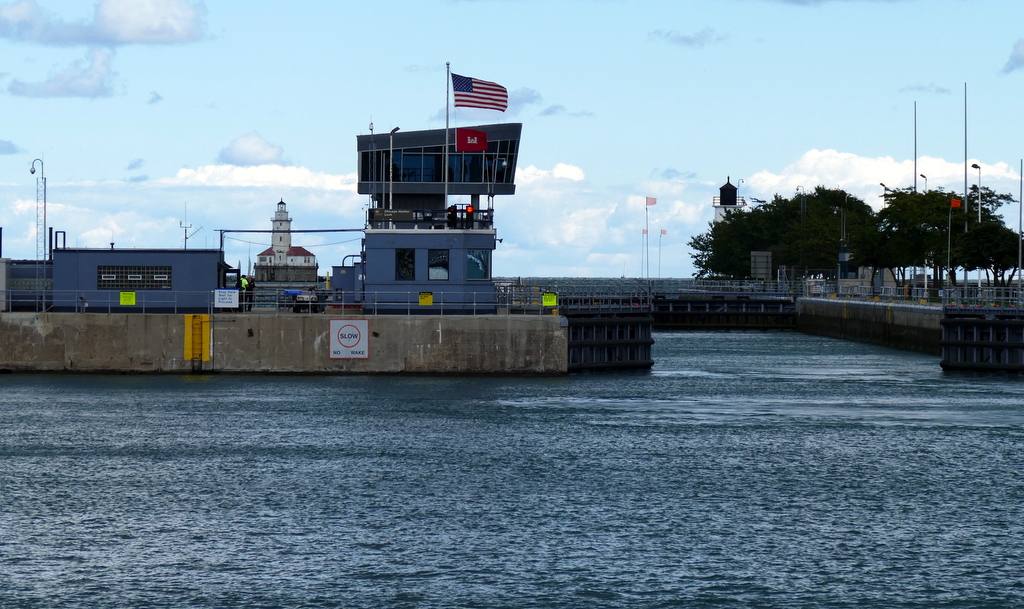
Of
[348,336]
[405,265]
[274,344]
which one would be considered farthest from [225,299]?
[405,265]

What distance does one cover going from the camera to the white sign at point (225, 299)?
4212 centimetres

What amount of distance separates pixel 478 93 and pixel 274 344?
11800 millimetres

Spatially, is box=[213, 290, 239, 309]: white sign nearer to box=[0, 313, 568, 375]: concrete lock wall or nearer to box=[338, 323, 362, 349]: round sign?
box=[0, 313, 568, 375]: concrete lock wall

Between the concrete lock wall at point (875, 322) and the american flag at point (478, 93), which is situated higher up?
the american flag at point (478, 93)

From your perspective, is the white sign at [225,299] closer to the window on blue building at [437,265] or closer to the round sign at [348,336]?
the round sign at [348,336]

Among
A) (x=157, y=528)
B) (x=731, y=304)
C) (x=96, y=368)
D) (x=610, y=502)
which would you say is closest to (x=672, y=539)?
(x=610, y=502)

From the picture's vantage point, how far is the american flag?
4541 centimetres

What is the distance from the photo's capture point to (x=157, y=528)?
2128 centimetres

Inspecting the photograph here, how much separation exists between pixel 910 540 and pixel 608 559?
5186 millimetres

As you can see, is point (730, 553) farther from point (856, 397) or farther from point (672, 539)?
point (856, 397)

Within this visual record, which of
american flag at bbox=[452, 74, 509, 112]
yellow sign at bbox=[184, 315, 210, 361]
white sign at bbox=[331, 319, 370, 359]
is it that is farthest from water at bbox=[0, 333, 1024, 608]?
american flag at bbox=[452, 74, 509, 112]

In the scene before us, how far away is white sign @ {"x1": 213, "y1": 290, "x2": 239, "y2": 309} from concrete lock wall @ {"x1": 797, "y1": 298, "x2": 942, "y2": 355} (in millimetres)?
32119

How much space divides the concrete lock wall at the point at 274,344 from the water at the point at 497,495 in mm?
763

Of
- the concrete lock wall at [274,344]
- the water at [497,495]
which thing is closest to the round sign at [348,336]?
the concrete lock wall at [274,344]
